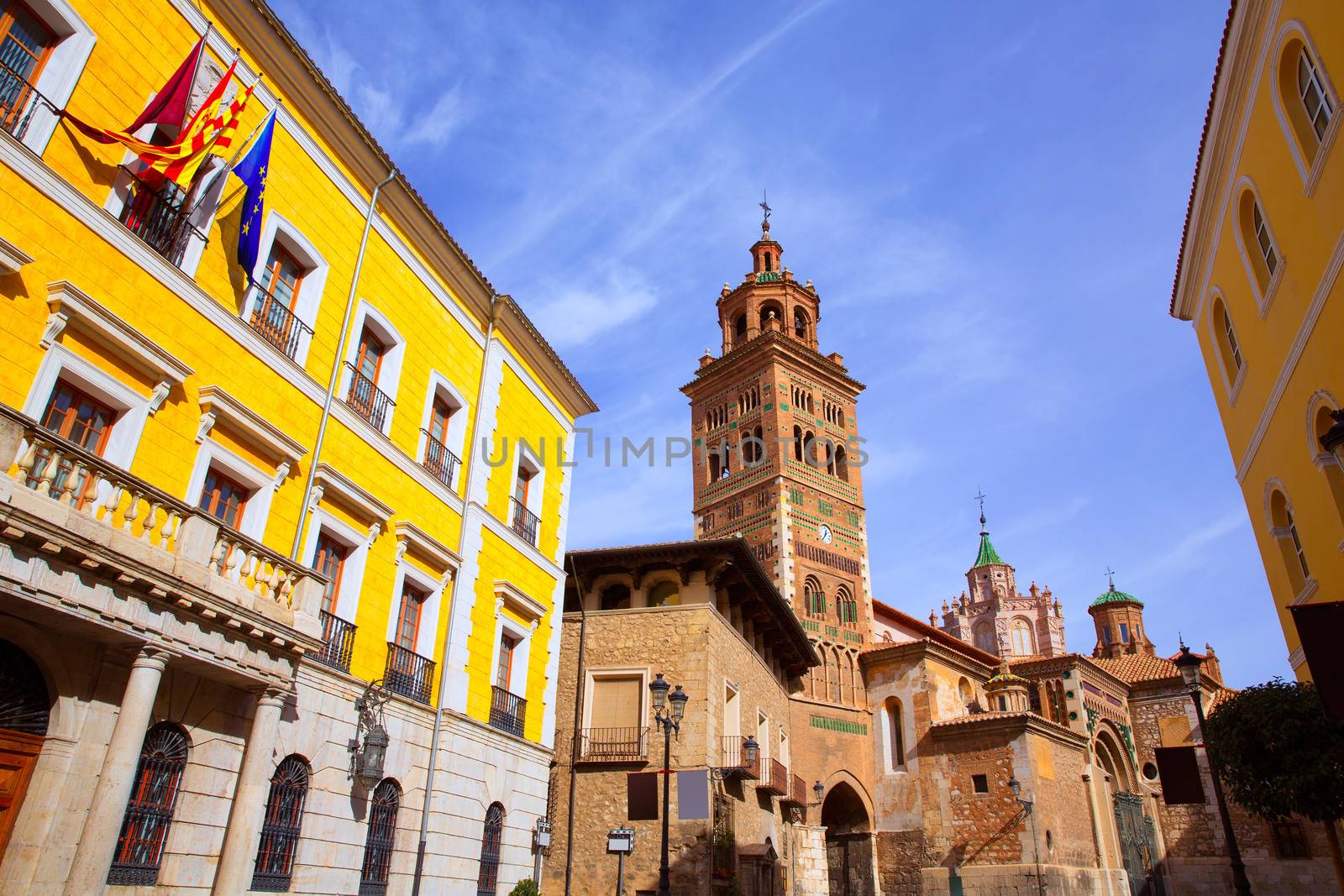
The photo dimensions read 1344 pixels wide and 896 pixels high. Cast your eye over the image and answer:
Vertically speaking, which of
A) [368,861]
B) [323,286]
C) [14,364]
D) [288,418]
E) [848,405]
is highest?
[848,405]

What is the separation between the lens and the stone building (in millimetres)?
19734

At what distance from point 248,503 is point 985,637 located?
301 feet

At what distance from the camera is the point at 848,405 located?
149 feet

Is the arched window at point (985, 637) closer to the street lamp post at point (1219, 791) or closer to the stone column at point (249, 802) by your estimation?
the street lamp post at point (1219, 791)

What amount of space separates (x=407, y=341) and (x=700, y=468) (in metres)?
30.3

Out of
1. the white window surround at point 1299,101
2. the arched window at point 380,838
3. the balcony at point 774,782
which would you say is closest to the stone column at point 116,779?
the arched window at point 380,838

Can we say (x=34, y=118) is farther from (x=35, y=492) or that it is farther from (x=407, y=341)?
(x=407, y=341)

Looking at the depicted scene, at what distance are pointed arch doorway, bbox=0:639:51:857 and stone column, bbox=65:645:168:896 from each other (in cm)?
60

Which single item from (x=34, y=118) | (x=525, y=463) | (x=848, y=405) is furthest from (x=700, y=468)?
(x=34, y=118)

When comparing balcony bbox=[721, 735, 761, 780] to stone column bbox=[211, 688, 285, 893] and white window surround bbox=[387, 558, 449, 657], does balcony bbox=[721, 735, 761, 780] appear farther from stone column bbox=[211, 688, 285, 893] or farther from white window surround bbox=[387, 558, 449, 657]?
stone column bbox=[211, 688, 285, 893]

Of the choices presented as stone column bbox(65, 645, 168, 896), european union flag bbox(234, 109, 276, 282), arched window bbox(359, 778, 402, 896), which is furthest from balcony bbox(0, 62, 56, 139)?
arched window bbox(359, 778, 402, 896)

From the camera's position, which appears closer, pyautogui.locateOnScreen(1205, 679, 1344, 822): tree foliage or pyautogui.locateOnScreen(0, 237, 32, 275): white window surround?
pyautogui.locateOnScreen(0, 237, 32, 275): white window surround

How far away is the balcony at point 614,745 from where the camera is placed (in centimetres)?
2038

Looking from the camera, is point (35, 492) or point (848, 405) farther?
point (848, 405)
